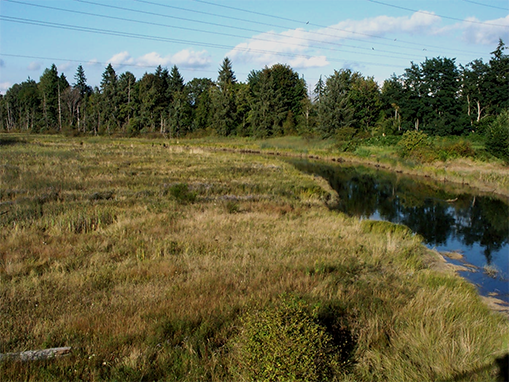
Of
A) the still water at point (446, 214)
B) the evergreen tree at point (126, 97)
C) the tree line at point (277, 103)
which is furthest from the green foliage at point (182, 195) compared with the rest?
the evergreen tree at point (126, 97)

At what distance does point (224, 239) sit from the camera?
1097 centimetres

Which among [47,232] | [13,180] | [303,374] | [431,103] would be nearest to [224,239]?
[47,232]

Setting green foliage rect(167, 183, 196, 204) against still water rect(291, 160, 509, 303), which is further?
green foliage rect(167, 183, 196, 204)

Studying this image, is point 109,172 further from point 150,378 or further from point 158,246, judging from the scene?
point 150,378

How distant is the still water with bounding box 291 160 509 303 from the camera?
1289cm

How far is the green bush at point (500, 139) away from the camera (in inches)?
1264

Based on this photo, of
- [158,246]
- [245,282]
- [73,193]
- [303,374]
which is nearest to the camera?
[303,374]

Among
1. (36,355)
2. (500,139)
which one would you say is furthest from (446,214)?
(36,355)

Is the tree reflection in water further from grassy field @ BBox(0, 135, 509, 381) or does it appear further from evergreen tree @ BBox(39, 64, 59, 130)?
evergreen tree @ BBox(39, 64, 59, 130)

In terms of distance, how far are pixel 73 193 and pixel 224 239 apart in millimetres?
9580

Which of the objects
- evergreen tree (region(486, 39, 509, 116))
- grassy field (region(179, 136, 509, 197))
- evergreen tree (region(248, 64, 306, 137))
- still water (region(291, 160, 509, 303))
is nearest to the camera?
still water (region(291, 160, 509, 303))

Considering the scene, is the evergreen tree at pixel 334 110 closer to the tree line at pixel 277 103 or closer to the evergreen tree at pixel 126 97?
the tree line at pixel 277 103

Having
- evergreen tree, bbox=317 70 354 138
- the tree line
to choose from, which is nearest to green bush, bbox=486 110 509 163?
the tree line

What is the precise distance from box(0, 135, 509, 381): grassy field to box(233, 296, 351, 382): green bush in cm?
2
